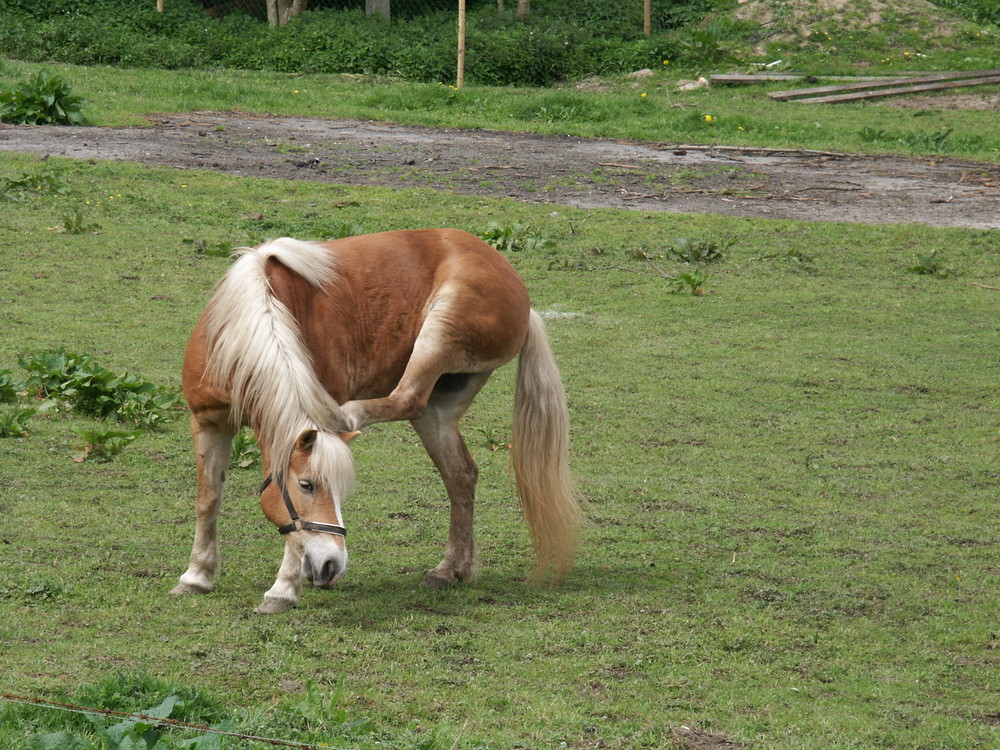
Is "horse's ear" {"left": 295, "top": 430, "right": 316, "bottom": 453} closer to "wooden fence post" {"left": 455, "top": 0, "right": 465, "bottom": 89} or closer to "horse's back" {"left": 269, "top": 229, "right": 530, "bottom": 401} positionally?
"horse's back" {"left": 269, "top": 229, "right": 530, "bottom": 401}

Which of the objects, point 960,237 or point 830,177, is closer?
point 960,237

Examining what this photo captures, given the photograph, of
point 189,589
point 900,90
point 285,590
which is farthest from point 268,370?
point 900,90

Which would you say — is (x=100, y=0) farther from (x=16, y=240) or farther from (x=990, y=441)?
(x=990, y=441)

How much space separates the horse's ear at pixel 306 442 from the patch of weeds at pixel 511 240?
23.5ft

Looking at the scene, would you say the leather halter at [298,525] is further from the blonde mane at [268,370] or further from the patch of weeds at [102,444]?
the patch of weeds at [102,444]

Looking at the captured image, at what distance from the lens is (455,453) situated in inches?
204

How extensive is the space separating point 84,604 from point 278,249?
4.88 ft

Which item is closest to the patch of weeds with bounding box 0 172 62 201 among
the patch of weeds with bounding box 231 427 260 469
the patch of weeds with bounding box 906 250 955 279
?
the patch of weeds with bounding box 231 427 260 469

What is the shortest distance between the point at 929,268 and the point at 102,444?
25.8ft

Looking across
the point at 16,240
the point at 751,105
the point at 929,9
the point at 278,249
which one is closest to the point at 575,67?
the point at 751,105

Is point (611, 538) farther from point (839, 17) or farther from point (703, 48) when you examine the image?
point (839, 17)

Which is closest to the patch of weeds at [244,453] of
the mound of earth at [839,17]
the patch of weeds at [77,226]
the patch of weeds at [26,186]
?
the patch of weeds at [77,226]

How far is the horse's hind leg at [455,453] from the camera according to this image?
513 centimetres

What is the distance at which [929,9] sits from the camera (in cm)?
2292
